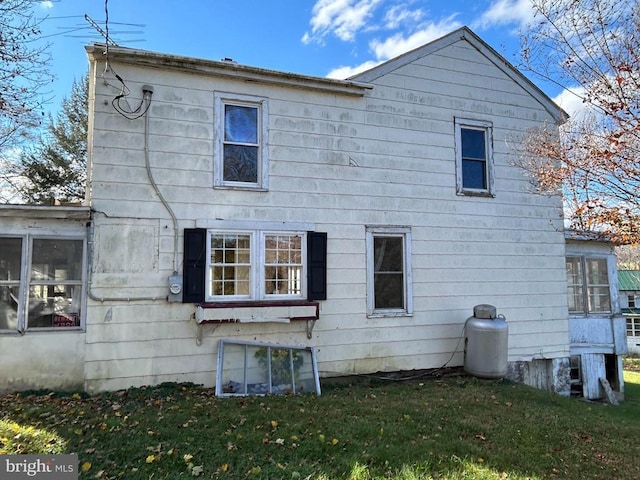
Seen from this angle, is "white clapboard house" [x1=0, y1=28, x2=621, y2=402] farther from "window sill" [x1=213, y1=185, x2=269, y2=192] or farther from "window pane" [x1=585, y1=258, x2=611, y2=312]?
"window pane" [x1=585, y1=258, x2=611, y2=312]

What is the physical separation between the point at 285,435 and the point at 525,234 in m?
6.64

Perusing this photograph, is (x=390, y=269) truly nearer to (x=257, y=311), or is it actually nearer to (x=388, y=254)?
(x=388, y=254)

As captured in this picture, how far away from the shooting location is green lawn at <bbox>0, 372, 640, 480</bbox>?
12.6 feet

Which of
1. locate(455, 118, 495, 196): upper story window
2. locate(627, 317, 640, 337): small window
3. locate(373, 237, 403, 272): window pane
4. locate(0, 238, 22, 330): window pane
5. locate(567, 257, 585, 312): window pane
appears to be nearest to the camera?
locate(0, 238, 22, 330): window pane

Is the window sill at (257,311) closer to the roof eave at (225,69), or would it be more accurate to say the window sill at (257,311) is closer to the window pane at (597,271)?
the roof eave at (225,69)

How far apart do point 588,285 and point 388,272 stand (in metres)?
5.40

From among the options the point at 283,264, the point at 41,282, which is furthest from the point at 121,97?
the point at 283,264

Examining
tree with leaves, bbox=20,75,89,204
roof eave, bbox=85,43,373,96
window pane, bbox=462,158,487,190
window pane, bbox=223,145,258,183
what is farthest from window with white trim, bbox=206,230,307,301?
tree with leaves, bbox=20,75,89,204

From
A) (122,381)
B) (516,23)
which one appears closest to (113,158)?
(122,381)

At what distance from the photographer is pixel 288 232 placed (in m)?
7.07

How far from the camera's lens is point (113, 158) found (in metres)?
6.26

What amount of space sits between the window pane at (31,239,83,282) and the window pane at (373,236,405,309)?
485 centimetres

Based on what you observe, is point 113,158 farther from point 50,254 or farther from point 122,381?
point 122,381

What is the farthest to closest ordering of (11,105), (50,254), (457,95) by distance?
(457,95) < (11,105) < (50,254)
